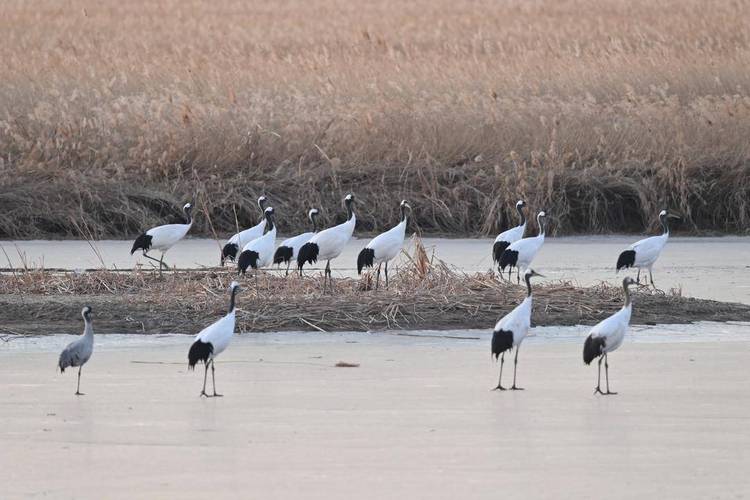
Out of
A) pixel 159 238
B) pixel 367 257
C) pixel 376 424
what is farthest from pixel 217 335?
pixel 159 238

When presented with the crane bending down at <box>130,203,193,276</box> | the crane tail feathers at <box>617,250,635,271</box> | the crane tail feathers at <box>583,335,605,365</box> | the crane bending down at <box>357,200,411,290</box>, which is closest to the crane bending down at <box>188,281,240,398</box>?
the crane tail feathers at <box>583,335,605,365</box>

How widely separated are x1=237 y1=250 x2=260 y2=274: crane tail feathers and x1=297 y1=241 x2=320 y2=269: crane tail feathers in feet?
1.14

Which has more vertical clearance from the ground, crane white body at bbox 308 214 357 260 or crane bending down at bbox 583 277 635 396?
crane bending down at bbox 583 277 635 396

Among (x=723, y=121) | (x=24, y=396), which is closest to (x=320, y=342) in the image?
(x=24, y=396)

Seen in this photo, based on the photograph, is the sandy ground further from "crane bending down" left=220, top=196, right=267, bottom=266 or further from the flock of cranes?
"crane bending down" left=220, top=196, right=267, bottom=266

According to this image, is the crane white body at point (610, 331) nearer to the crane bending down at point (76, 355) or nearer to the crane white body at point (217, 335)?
the crane white body at point (217, 335)

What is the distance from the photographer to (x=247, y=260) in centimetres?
1239

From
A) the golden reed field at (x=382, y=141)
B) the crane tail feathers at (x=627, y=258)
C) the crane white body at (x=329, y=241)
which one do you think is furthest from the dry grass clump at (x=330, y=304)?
the golden reed field at (x=382, y=141)

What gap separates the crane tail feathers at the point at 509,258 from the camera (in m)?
12.6

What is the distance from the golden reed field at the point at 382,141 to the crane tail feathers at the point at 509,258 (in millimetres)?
3432

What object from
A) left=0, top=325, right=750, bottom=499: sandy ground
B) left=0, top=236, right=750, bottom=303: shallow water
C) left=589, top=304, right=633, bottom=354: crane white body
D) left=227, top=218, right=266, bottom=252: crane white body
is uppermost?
left=589, top=304, right=633, bottom=354: crane white body

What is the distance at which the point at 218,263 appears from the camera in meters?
14.8

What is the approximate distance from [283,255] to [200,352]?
4.73 m

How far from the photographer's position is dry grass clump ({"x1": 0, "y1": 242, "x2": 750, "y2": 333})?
34.9 feet
